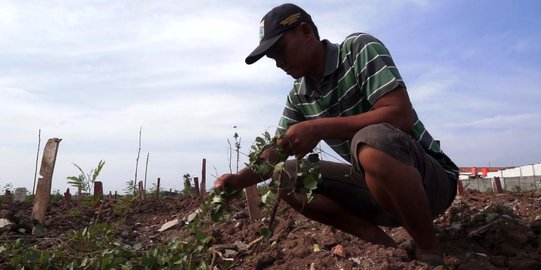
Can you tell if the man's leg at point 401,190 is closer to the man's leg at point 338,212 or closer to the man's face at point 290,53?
the man's leg at point 338,212

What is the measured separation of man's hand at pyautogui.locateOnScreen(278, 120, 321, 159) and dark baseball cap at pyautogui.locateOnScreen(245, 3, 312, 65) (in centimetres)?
42

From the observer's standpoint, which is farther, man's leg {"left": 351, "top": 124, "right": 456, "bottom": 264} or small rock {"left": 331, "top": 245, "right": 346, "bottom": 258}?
small rock {"left": 331, "top": 245, "right": 346, "bottom": 258}

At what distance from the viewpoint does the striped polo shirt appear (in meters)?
2.39

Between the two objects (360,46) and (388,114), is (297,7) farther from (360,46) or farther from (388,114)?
(388,114)

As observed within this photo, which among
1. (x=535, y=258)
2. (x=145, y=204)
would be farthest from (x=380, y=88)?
(x=145, y=204)

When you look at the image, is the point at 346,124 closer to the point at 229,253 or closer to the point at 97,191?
the point at 229,253

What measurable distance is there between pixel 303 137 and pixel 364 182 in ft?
2.05

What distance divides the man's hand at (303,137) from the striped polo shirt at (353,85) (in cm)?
31

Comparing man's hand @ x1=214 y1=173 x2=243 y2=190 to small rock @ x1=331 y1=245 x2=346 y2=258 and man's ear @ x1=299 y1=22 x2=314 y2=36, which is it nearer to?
small rock @ x1=331 y1=245 x2=346 y2=258

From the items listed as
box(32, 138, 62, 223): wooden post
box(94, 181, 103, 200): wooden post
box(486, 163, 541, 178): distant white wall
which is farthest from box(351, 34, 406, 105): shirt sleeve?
box(486, 163, 541, 178): distant white wall

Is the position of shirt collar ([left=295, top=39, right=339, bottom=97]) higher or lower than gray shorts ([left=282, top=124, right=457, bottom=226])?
higher

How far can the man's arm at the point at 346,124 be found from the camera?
2.29 m

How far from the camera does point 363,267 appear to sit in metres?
2.42

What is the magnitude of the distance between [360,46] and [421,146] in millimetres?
518
